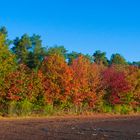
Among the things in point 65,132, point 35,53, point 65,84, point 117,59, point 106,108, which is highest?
point 117,59

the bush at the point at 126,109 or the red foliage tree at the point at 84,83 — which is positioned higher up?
the red foliage tree at the point at 84,83

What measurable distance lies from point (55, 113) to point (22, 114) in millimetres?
5727

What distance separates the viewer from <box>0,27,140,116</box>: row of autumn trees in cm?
5788

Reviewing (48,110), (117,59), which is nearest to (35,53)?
(48,110)

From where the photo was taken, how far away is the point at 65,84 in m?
62.1

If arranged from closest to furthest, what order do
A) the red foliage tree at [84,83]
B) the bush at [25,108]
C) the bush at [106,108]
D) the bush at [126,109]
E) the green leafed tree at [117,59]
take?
the bush at [25,108] → the red foliage tree at [84,83] → the bush at [106,108] → the bush at [126,109] → the green leafed tree at [117,59]

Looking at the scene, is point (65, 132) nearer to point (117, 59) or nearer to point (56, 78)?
point (56, 78)

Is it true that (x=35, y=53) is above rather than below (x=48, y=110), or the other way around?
above

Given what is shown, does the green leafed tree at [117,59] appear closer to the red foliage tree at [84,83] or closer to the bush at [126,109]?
the bush at [126,109]

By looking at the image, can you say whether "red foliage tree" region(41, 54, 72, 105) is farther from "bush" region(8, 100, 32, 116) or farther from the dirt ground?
the dirt ground

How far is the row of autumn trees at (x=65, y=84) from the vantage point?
5788 cm

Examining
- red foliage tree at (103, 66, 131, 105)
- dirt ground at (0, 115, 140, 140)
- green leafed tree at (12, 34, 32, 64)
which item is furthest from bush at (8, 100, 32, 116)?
green leafed tree at (12, 34, 32, 64)

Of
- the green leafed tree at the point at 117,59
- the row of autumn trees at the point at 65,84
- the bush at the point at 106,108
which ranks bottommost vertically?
the bush at the point at 106,108

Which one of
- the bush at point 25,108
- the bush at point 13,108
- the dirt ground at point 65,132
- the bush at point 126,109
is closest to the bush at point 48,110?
the bush at point 25,108
